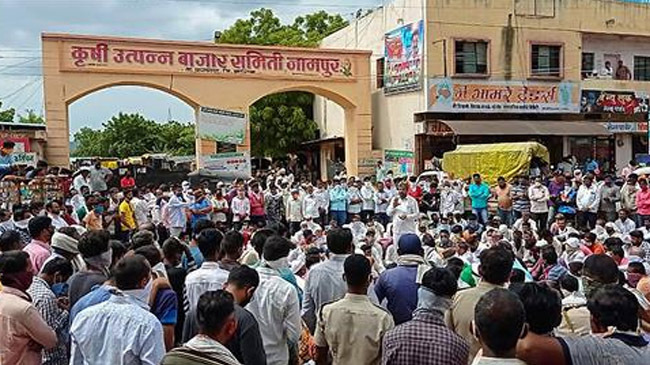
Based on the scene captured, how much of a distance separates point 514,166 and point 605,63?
36.2ft

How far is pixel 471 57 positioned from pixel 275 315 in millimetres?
20847

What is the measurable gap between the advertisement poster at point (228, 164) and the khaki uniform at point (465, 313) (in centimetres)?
1663

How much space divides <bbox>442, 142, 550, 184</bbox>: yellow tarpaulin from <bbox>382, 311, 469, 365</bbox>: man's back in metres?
15.4

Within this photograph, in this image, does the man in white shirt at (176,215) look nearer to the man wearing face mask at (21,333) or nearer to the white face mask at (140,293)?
the man wearing face mask at (21,333)

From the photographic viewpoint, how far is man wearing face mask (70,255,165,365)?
348 centimetres

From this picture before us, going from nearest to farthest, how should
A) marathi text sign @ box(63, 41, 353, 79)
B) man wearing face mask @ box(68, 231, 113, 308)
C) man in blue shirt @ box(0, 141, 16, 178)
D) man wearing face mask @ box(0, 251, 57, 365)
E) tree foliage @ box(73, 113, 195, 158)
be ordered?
man wearing face mask @ box(0, 251, 57, 365), man wearing face mask @ box(68, 231, 113, 308), man in blue shirt @ box(0, 141, 16, 178), marathi text sign @ box(63, 41, 353, 79), tree foliage @ box(73, 113, 195, 158)

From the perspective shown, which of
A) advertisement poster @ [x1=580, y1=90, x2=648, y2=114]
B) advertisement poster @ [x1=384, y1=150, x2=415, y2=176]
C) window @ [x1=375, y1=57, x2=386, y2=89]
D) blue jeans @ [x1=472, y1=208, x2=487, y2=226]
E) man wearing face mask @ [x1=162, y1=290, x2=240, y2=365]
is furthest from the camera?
advertisement poster @ [x1=580, y1=90, x2=648, y2=114]

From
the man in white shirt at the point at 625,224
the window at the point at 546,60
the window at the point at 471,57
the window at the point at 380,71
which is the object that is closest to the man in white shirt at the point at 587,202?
the man in white shirt at the point at 625,224

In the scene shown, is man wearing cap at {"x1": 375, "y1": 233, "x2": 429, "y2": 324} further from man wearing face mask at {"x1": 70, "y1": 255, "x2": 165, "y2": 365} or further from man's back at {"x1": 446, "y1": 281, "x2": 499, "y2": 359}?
man wearing face mask at {"x1": 70, "y1": 255, "x2": 165, "y2": 365}

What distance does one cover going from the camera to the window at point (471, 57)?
23.7 m

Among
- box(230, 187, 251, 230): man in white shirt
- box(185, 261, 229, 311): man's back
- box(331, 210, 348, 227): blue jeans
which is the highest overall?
box(185, 261, 229, 311): man's back

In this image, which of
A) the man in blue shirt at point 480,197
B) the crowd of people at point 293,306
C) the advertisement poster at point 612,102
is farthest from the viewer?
the advertisement poster at point 612,102

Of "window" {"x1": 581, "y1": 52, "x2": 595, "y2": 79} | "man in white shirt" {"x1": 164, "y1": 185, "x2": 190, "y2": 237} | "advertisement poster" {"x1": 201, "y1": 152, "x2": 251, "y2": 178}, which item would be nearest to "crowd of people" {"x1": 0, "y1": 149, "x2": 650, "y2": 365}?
"man in white shirt" {"x1": 164, "y1": 185, "x2": 190, "y2": 237}

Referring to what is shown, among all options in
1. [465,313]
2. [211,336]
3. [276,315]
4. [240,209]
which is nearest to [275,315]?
[276,315]
